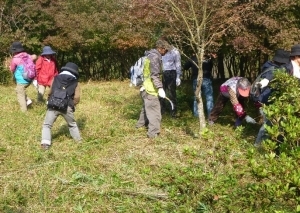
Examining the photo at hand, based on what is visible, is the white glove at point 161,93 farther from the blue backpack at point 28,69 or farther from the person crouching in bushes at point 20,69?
the person crouching in bushes at point 20,69

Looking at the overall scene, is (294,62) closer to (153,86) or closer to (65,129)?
(153,86)

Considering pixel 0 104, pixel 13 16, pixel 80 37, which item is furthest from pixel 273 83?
pixel 13 16

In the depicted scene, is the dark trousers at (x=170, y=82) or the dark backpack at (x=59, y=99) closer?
the dark backpack at (x=59, y=99)

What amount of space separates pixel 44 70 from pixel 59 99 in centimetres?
317

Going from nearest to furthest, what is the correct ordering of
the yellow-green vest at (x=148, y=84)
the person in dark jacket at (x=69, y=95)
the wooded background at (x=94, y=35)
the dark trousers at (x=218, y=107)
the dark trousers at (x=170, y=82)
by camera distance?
the person in dark jacket at (x=69, y=95) → the yellow-green vest at (x=148, y=84) → the dark trousers at (x=218, y=107) → the dark trousers at (x=170, y=82) → the wooded background at (x=94, y=35)

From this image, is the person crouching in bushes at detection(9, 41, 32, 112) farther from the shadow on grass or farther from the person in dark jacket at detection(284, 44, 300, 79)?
the person in dark jacket at detection(284, 44, 300, 79)

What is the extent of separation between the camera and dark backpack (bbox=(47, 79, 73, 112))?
20.2 feet

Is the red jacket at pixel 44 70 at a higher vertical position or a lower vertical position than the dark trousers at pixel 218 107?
higher

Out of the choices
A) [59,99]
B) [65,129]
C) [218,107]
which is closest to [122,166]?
[59,99]

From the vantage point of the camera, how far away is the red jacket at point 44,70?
909 centimetres

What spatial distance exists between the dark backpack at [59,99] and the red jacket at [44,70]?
2.96 metres

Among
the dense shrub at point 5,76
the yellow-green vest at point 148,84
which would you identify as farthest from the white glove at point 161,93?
the dense shrub at point 5,76

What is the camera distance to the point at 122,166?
17.7ft

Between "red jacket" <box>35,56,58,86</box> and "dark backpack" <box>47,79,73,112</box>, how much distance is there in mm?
2956
